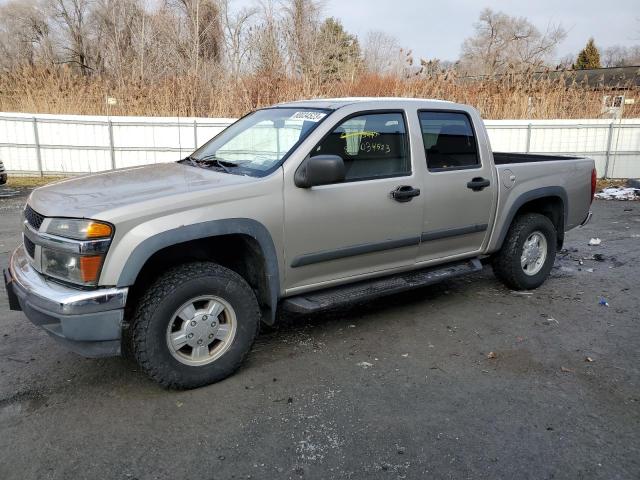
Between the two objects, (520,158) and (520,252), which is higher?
(520,158)

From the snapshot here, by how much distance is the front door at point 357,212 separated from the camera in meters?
3.67

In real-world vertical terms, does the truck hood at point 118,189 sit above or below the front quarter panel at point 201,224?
above

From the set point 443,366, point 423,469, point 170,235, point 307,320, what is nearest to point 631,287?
point 443,366

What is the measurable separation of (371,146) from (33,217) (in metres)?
2.45

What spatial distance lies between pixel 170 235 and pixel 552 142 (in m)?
13.2

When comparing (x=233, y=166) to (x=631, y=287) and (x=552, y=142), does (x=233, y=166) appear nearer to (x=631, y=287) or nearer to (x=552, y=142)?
(x=631, y=287)


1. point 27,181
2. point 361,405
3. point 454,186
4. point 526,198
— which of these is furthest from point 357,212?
point 27,181

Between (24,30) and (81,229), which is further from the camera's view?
(24,30)

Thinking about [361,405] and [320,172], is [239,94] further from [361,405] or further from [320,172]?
[361,405]

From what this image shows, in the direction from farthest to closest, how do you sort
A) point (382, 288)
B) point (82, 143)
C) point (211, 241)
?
point (82, 143) → point (382, 288) → point (211, 241)

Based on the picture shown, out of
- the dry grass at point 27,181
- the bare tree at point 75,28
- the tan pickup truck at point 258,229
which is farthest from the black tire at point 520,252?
the bare tree at point 75,28

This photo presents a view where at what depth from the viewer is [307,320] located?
4652 millimetres

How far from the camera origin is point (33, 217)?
3.33 meters

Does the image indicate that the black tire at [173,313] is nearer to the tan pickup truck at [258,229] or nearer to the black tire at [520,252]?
the tan pickup truck at [258,229]
